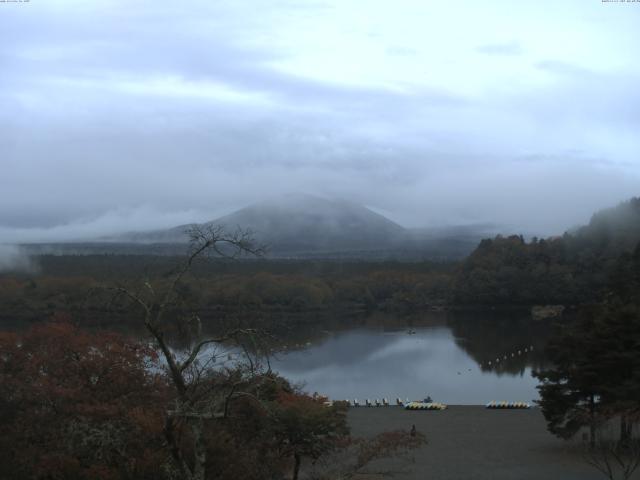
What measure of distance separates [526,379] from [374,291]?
3254 cm

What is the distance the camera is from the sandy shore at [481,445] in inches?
431

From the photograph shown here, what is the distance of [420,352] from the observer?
2964 cm

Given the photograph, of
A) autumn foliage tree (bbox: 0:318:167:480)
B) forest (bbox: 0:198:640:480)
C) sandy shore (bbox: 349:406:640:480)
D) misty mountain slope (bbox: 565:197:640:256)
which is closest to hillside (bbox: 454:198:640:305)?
misty mountain slope (bbox: 565:197:640:256)

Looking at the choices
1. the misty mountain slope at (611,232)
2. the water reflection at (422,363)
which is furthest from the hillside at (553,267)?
the water reflection at (422,363)

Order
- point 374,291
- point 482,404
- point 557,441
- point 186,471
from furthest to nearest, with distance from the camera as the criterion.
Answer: point 374,291 → point 482,404 → point 557,441 → point 186,471

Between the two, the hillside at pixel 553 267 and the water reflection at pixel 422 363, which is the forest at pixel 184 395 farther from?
the hillside at pixel 553 267

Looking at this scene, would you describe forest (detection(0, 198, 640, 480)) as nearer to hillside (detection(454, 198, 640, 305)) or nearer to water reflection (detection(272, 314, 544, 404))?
water reflection (detection(272, 314, 544, 404))

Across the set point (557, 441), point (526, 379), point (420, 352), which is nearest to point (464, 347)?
point (420, 352)

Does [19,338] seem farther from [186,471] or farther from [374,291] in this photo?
[374,291]

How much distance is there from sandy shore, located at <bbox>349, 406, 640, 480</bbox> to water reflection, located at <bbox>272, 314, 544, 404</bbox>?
2.48 meters

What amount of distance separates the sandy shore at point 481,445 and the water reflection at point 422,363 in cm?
248

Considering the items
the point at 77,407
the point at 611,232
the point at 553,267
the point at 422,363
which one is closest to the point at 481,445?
the point at 77,407

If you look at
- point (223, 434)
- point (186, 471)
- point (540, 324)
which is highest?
point (186, 471)

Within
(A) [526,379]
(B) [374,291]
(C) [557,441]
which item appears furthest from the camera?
(B) [374,291]
